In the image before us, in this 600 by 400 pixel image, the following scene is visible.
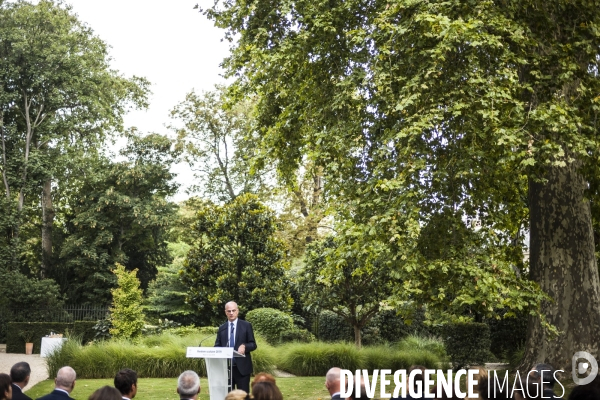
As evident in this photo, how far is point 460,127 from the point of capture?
37.0 ft

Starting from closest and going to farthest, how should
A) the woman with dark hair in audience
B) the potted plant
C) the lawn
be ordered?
the woman with dark hair in audience, the lawn, the potted plant

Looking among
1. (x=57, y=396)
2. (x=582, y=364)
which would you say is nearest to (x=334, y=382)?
(x=57, y=396)

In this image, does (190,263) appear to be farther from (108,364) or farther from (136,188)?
(136,188)

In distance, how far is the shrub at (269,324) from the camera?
21.2 m

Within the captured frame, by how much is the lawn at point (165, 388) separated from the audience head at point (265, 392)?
7336 millimetres

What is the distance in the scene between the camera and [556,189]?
503 inches

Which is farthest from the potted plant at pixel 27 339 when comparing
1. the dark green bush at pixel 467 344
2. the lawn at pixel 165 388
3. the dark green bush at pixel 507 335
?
the dark green bush at pixel 507 335

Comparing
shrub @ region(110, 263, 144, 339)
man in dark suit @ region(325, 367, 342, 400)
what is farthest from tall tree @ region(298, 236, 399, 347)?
man in dark suit @ region(325, 367, 342, 400)

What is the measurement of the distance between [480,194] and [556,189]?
208 cm

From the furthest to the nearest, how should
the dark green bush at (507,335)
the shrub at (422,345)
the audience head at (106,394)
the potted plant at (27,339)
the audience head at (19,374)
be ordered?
the potted plant at (27,339), the shrub at (422,345), the dark green bush at (507,335), the audience head at (19,374), the audience head at (106,394)

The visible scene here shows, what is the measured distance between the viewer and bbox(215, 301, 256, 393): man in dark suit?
9.39 meters

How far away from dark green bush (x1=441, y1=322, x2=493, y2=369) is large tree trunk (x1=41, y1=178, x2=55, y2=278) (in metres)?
26.2

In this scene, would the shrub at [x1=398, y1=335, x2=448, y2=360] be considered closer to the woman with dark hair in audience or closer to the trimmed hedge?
the trimmed hedge

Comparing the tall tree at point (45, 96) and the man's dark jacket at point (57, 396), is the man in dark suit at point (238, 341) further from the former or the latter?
the tall tree at point (45, 96)
